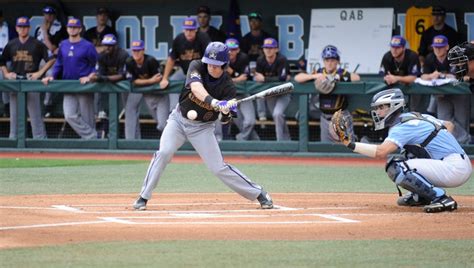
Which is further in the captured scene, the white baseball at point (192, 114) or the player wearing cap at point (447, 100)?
the player wearing cap at point (447, 100)

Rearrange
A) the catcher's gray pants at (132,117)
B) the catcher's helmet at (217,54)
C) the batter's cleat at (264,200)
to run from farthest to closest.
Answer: the catcher's gray pants at (132,117)
the batter's cleat at (264,200)
the catcher's helmet at (217,54)

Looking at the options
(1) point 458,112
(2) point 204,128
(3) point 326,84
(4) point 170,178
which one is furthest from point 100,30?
(2) point 204,128

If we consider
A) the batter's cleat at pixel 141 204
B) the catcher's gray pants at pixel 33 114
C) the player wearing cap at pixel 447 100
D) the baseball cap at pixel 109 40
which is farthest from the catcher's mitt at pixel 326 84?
the batter's cleat at pixel 141 204

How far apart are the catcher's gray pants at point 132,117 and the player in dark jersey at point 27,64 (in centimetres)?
135

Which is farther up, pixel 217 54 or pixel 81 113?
pixel 217 54

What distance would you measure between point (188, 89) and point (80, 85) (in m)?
7.29

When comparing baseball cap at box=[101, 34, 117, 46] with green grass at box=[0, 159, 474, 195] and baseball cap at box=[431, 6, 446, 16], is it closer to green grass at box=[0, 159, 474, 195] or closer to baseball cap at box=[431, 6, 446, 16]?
green grass at box=[0, 159, 474, 195]

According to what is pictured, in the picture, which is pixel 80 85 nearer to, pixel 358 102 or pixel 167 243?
pixel 358 102

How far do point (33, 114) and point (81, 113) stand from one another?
782 mm

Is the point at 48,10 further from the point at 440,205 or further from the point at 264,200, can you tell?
the point at 440,205

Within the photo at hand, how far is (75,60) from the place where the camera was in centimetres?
1645

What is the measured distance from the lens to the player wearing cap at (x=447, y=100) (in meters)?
15.2

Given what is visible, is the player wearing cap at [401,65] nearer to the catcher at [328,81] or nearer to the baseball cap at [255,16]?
the catcher at [328,81]

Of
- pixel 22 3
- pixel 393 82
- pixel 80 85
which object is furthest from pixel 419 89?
pixel 22 3
